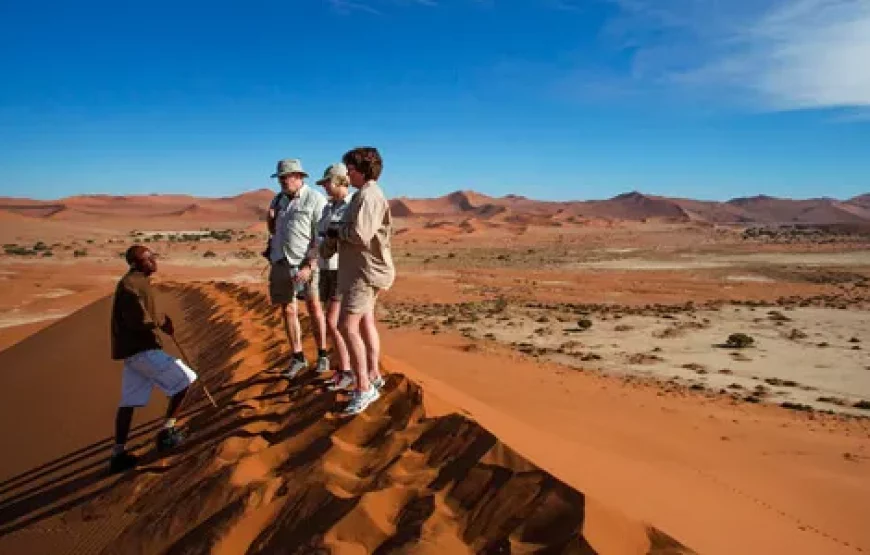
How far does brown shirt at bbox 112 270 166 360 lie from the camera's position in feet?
13.4

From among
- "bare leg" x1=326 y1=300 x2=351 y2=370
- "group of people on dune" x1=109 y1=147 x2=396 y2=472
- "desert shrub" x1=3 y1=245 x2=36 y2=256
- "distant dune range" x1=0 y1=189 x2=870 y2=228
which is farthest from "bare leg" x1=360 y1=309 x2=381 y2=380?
"distant dune range" x1=0 y1=189 x2=870 y2=228

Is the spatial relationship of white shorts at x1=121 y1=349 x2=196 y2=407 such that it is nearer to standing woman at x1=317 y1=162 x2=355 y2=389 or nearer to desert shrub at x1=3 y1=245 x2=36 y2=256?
standing woman at x1=317 y1=162 x2=355 y2=389

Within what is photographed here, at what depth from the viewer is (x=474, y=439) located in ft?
10.9

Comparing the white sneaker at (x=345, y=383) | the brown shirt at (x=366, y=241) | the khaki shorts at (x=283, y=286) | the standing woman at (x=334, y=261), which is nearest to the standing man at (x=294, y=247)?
the khaki shorts at (x=283, y=286)

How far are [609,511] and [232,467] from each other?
2.01 meters

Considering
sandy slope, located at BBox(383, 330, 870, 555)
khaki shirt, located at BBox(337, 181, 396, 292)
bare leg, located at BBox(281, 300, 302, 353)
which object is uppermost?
khaki shirt, located at BBox(337, 181, 396, 292)

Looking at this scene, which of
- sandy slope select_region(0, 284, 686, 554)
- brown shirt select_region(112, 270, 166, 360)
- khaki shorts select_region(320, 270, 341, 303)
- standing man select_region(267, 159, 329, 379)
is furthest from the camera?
standing man select_region(267, 159, 329, 379)

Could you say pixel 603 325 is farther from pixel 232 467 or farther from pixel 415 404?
pixel 232 467

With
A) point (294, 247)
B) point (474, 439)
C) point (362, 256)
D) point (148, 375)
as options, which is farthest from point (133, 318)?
point (474, 439)

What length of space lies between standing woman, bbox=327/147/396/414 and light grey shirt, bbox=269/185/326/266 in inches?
41.4

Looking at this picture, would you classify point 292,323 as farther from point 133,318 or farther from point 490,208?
point 490,208

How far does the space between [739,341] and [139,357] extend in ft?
33.9

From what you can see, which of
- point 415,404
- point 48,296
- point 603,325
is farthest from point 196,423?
point 48,296

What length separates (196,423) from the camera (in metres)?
4.62
